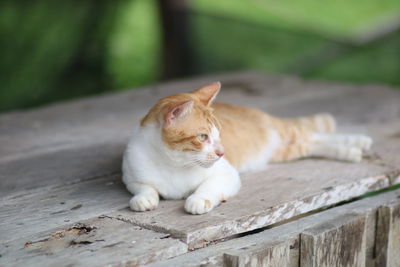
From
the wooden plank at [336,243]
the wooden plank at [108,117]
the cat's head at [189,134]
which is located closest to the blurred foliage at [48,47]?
the wooden plank at [108,117]

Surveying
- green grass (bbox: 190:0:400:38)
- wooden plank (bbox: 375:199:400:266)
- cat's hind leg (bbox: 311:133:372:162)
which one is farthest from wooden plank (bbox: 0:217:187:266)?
green grass (bbox: 190:0:400:38)

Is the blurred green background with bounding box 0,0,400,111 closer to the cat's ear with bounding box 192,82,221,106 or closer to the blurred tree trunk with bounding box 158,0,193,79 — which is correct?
the blurred tree trunk with bounding box 158,0,193,79

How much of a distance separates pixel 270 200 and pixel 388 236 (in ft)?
1.67

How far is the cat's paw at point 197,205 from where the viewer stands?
2.16 meters

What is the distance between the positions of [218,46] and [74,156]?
11.3 ft

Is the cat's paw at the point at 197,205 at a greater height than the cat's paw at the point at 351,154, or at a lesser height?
lesser

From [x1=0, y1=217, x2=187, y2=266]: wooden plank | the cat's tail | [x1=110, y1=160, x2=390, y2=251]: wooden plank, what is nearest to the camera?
[x1=0, y1=217, x2=187, y2=266]: wooden plank

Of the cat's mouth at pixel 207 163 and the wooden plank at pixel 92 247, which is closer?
the wooden plank at pixel 92 247

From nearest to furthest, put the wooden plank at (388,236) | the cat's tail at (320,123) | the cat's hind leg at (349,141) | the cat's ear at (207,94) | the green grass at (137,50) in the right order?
the cat's ear at (207,94) < the wooden plank at (388,236) < the cat's hind leg at (349,141) < the cat's tail at (320,123) < the green grass at (137,50)

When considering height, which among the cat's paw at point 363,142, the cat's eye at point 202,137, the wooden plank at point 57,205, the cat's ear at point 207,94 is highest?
the cat's ear at point 207,94

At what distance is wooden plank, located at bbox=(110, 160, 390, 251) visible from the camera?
6.83 feet

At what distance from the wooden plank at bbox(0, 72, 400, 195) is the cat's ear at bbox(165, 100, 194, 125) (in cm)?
64

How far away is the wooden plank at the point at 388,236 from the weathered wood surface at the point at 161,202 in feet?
0.12

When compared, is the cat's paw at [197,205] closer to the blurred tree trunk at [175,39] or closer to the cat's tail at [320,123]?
the cat's tail at [320,123]
